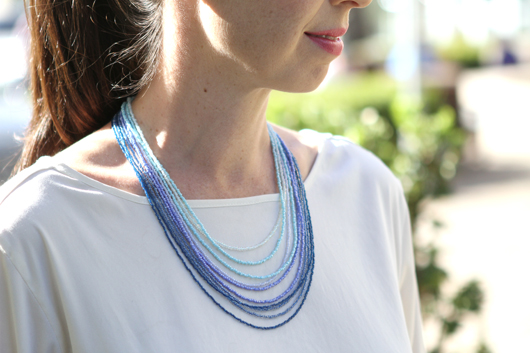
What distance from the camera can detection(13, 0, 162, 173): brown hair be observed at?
1.54 m

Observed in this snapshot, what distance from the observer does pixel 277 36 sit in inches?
51.9

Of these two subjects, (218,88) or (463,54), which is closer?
(218,88)

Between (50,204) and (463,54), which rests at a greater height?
(463,54)

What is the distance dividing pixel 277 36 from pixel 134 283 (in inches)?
24.9

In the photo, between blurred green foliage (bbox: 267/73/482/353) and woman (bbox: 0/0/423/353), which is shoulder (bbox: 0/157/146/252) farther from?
blurred green foliage (bbox: 267/73/482/353)

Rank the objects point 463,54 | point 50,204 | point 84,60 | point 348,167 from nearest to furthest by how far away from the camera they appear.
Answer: point 50,204, point 84,60, point 348,167, point 463,54

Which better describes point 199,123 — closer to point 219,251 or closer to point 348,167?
point 219,251

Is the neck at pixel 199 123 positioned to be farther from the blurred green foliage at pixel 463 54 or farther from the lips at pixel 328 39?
the blurred green foliage at pixel 463 54

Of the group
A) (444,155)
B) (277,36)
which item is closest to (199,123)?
(277,36)

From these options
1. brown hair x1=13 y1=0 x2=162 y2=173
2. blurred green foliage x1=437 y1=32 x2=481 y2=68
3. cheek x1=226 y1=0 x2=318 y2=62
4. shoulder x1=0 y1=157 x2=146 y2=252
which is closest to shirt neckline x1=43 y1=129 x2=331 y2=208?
shoulder x1=0 y1=157 x2=146 y2=252

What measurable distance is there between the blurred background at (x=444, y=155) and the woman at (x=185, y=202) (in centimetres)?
42

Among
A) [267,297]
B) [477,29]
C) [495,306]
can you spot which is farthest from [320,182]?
[477,29]

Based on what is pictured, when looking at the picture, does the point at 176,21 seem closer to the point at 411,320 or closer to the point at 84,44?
the point at 84,44

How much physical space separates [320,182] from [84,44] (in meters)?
0.76
